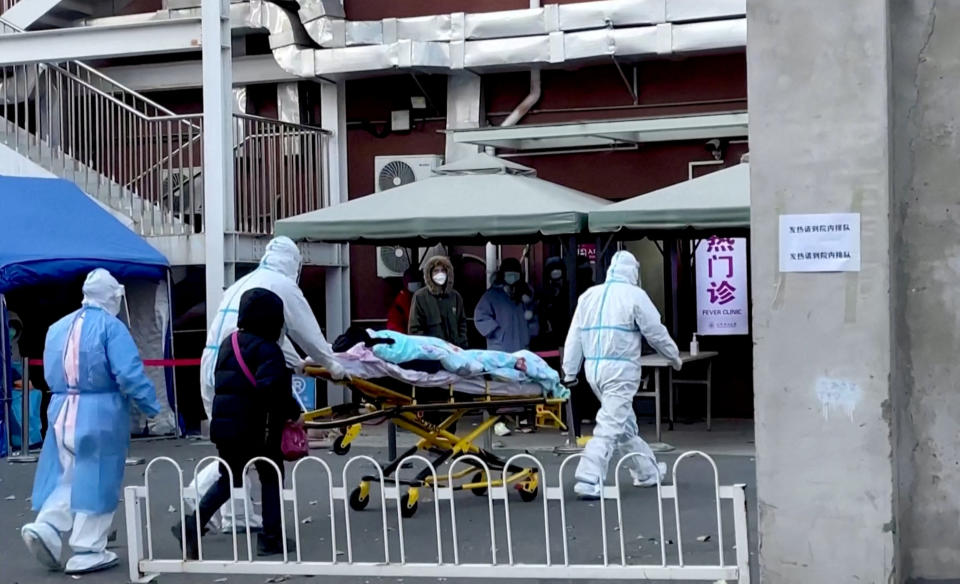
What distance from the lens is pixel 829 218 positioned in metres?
6.77

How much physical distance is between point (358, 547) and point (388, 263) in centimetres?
827

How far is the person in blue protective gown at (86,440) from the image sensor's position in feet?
27.7

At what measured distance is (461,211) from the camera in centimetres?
1368

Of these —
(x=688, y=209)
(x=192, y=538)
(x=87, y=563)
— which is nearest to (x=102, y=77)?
(x=688, y=209)

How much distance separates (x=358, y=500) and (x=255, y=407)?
7.11 ft

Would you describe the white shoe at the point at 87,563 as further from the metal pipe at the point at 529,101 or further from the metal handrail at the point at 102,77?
the metal pipe at the point at 529,101

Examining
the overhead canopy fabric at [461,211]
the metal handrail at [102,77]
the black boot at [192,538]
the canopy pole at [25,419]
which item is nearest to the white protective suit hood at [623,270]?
the overhead canopy fabric at [461,211]

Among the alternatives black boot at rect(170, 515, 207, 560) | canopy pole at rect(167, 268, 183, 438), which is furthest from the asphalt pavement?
canopy pole at rect(167, 268, 183, 438)

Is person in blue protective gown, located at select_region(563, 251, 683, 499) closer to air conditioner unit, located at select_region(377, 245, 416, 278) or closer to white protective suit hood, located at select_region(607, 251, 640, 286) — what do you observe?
white protective suit hood, located at select_region(607, 251, 640, 286)

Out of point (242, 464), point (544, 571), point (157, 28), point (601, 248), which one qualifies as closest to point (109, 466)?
point (242, 464)

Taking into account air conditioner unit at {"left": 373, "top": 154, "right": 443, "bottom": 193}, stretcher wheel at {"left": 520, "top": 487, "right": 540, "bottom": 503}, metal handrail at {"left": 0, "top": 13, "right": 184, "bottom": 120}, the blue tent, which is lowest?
stretcher wheel at {"left": 520, "top": 487, "right": 540, "bottom": 503}

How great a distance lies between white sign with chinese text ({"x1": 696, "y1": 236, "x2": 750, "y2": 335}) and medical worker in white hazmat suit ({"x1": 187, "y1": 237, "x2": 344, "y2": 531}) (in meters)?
6.77

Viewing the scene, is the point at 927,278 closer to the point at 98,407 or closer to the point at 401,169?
the point at 98,407

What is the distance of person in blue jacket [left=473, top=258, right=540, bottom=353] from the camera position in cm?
1507
